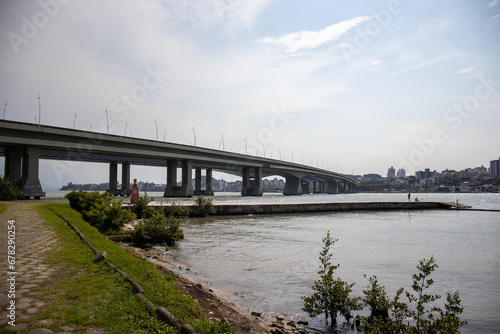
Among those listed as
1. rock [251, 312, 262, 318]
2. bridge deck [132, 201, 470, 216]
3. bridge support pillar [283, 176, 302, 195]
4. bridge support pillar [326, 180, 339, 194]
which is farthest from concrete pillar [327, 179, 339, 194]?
rock [251, 312, 262, 318]

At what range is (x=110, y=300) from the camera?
237 inches

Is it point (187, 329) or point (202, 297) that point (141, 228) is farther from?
point (187, 329)

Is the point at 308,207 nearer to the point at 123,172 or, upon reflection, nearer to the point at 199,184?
the point at 123,172

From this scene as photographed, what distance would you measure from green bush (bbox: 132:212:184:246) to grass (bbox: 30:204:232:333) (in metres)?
8.93

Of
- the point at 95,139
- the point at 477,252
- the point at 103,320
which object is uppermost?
the point at 95,139

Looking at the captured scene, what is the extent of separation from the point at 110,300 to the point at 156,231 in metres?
13.1

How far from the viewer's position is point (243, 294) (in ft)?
31.5

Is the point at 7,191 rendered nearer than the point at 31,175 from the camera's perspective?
Yes

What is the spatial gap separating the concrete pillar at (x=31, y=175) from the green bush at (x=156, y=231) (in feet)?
120

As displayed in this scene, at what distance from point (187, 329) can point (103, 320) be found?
1548 mm

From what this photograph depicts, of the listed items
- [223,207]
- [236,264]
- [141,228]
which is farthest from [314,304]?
[223,207]

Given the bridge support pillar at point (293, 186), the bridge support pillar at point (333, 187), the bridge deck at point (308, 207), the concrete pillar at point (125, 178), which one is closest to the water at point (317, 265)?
the bridge deck at point (308, 207)

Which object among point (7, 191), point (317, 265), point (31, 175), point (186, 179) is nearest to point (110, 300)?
point (317, 265)

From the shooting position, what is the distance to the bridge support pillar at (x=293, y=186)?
13900cm
